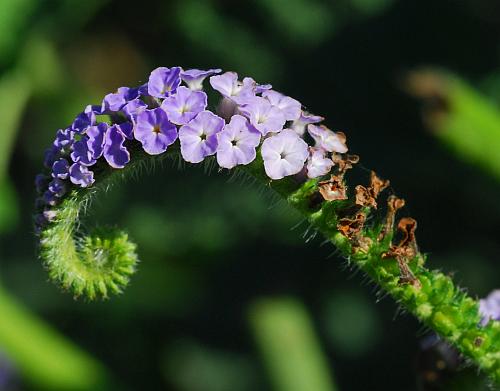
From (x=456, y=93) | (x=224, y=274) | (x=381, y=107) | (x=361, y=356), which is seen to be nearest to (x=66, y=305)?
(x=224, y=274)

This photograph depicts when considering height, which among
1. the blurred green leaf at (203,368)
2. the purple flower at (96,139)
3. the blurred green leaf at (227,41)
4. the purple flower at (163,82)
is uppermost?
the purple flower at (163,82)

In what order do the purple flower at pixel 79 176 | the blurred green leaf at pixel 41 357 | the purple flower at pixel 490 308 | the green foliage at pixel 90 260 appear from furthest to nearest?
the blurred green leaf at pixel 41 357 → the purple flower at pixel 490 308 → the green foliage at pixel 90 260 → the purple flower at pixel 79 176

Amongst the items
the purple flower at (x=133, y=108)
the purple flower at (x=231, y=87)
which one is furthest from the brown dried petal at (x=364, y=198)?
the purple flower at (x=133, y=108)

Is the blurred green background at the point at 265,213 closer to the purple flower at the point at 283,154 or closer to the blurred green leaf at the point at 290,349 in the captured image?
the blurred green leaf at the point at 290,349

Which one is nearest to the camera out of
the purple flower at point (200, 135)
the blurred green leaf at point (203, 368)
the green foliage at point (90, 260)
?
the purple flower at point (200, 135)

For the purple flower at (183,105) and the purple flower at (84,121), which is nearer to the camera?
the purple flower at (183,105)

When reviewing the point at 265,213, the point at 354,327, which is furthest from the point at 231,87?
the point at 354,327

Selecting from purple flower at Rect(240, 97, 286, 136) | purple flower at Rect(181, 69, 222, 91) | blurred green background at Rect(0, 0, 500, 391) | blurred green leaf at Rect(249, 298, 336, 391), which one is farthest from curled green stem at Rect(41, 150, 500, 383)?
blurred green background at Rect(0, 0, 500, 391)

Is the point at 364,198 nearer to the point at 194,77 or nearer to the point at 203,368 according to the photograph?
the point at 194,77

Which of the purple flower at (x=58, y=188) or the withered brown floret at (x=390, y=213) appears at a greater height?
the withered brown floret at (x=390, y=213)
